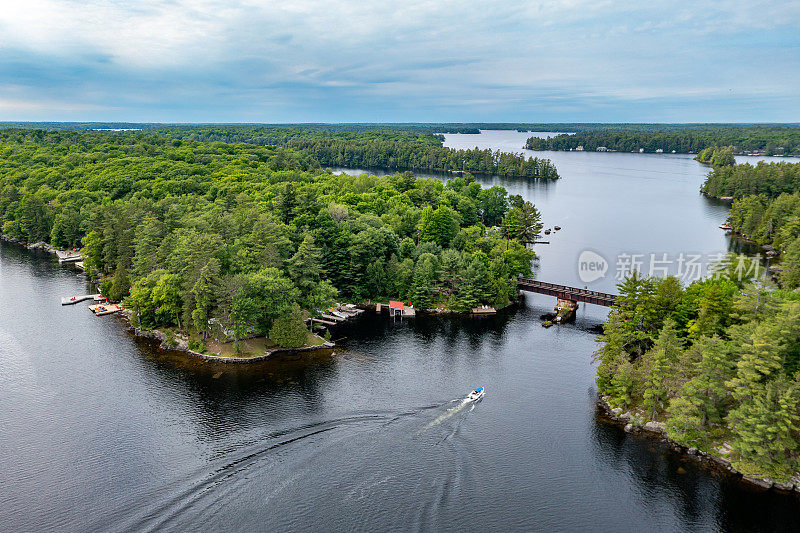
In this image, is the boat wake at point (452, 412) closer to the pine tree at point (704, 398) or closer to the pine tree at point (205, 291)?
the pine tree at point (704, 398)

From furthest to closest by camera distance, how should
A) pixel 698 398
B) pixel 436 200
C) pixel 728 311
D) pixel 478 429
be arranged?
pixel 436 200 < pixel 728 311 < pixel 478 429 < pixel 698 398

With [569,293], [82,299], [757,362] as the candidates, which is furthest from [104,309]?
[757,362]

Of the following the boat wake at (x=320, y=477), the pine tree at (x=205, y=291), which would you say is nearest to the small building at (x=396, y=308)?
the pine tree at (x=205, y=291)

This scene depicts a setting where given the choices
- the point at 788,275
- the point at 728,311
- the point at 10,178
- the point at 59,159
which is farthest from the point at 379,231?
the point at 59,159

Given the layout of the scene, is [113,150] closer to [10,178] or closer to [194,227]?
[10,178]

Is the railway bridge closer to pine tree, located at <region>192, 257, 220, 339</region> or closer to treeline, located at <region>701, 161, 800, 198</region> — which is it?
pine tree, located at <region>192, 257, 220, 339</region>

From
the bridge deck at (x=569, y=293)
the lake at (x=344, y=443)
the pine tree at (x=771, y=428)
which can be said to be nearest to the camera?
the lake at (x=344, y=443)
